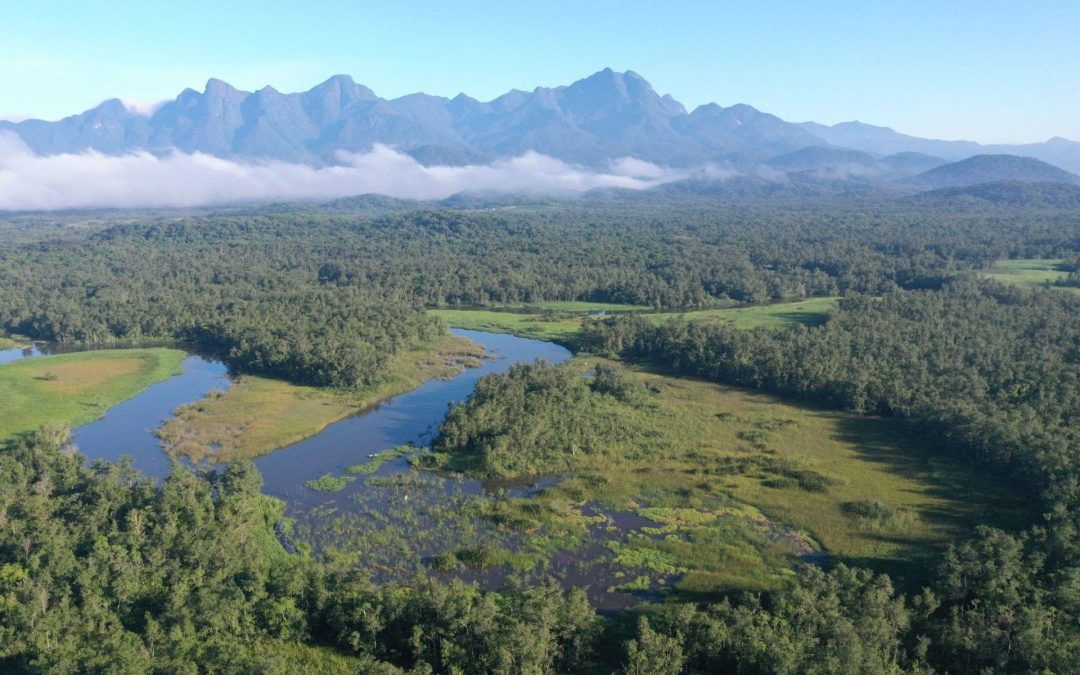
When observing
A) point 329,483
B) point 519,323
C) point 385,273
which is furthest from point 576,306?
point 329,483

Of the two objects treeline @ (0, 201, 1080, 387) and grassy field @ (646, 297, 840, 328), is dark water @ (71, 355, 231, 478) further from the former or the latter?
grassy field @ (646, 297, 840, 328)

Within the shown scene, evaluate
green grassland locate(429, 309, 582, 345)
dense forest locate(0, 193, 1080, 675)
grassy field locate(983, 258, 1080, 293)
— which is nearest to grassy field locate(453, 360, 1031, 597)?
dense forest locate(0, 193, 1080, 675)

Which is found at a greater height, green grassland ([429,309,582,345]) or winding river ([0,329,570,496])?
green grassland ([429,309,582,345])

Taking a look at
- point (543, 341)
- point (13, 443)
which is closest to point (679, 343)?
point (543, 341)

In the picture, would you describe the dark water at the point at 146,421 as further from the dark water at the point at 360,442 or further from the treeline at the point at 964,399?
the treeline at the point at 964,399

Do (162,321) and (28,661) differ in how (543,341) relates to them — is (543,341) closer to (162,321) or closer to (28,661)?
(162,321)

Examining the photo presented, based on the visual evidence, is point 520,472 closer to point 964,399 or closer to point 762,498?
point 762,498
